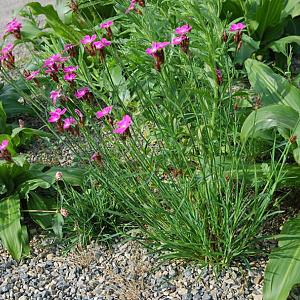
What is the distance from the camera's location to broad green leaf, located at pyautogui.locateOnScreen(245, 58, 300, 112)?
2807 mm

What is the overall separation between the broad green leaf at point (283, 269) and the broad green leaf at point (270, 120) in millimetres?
468

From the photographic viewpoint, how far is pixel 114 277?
100 inches

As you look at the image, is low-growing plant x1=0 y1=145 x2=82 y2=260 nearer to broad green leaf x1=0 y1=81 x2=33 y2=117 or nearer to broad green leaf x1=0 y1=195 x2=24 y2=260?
broad green leaf x1=0 y1=195 x2=24 y2=260

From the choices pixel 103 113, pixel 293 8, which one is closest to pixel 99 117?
pixel 103 113

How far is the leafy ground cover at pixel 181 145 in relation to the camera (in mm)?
2230

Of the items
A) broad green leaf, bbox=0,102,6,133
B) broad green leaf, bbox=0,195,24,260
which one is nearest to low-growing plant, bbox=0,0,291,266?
broad green leaf, bbox=0,195,24,260

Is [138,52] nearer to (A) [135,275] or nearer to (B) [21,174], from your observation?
(B) [21,174]

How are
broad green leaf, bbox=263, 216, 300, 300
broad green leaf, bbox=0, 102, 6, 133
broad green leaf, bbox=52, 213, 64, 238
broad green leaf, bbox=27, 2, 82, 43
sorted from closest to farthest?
broad green leaf, bbox=263, 216, 300, 300 → broad green leaf, bbox=52, 213, 64, 238 → broad green leaf, bbox=0, 102, 6, 133 → broad green leaf, bbox=27, 2, 82, 43

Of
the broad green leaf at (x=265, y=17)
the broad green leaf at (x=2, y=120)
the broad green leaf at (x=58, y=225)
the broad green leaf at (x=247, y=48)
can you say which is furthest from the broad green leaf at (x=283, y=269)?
the broad green leaf at (x=2, y=120)

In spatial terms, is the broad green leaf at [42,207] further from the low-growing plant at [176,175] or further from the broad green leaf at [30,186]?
the low-growing plant at [176,175]

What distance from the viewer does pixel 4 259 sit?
9.27ft

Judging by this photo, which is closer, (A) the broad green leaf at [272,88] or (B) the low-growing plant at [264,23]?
(A) the broad green leaf at [272,88]

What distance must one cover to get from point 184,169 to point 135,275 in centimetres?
54

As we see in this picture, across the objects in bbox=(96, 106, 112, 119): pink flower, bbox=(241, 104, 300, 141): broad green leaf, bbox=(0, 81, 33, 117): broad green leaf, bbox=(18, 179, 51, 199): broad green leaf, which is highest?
bbox=(96, 106, 112, 119): pink flower
